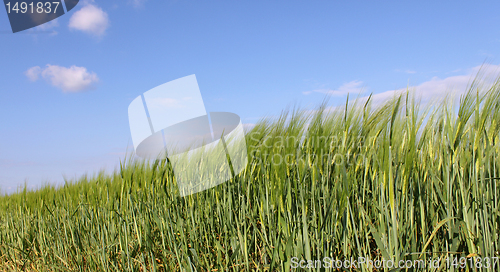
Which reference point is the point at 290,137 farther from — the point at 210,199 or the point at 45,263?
the point at 45,263

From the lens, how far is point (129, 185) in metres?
1.70

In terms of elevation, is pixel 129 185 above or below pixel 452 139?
below

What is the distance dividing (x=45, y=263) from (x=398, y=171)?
102 inches

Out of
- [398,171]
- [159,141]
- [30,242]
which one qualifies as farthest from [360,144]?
[30,242]

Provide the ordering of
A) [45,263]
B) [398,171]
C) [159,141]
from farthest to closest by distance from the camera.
Answer: [45,263] → [159,141] → [398,171]

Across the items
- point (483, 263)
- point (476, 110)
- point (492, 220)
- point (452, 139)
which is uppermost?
point (476, 110)

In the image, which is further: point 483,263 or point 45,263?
point 45,263

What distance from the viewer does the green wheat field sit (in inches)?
37.9

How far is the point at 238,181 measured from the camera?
4.52ft

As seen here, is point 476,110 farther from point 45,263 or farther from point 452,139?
point 45,263

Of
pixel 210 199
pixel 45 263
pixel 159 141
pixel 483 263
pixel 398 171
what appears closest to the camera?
pixel 483 263

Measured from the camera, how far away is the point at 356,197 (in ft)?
3.67

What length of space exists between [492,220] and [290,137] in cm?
81

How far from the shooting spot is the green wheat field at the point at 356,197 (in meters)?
0.96
